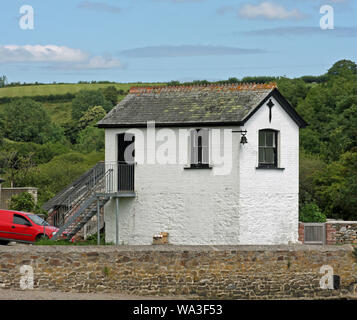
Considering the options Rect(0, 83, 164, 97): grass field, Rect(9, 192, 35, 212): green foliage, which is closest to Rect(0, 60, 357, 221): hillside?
Rect(0, 83, 164, 97): grass field

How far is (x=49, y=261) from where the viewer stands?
2169 cm

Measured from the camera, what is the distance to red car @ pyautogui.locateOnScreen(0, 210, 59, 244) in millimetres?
32656

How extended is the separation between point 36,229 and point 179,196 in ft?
20.2

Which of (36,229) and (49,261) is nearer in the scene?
(49,261)

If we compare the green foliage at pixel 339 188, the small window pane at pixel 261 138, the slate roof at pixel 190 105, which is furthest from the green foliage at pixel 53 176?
the small window pane at pixel 261 138

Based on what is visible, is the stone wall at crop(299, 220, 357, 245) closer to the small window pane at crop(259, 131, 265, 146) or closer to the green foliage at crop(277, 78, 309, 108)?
the small window pane at crop(259, 131, 265, 146)

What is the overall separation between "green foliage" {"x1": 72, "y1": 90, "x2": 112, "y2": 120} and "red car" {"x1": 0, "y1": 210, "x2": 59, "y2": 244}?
307ft

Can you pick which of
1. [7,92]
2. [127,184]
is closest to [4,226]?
[127,184]

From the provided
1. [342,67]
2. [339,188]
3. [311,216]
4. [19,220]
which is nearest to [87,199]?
[19,220]

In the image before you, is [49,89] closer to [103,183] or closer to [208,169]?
[103,183]

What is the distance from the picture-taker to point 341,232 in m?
35.3

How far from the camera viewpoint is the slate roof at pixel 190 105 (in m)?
31.2

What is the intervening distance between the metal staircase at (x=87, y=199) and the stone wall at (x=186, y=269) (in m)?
8.76
